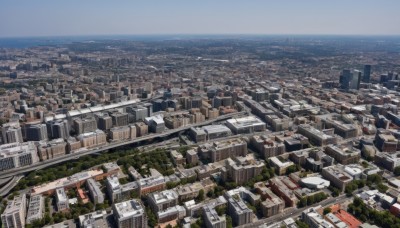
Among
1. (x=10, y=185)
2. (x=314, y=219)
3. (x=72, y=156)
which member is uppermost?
Answer: (x=314, y=219)

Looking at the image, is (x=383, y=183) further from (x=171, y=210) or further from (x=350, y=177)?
(x=171, y=210)

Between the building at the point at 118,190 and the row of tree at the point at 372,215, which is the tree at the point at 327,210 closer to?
the row of tree at the point at 372,215

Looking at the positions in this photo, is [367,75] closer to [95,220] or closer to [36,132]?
[36,132]

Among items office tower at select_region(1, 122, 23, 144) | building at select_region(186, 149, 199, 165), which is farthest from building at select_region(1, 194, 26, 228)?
office tower at select_region(1, 122, 23, 144)

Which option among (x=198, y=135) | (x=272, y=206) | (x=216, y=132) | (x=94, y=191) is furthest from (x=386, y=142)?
(x=94, y=191)

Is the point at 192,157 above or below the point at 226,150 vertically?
below

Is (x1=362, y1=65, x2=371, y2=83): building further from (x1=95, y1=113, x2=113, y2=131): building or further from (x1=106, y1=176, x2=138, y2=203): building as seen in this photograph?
(x1=106, y1=176, x2=138, y2=203): building

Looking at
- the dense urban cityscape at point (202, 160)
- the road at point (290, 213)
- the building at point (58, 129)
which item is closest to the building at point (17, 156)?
the dense urban cityscape at point (202, 160)

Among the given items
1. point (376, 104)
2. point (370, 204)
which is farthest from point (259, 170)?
point (376, 104)
